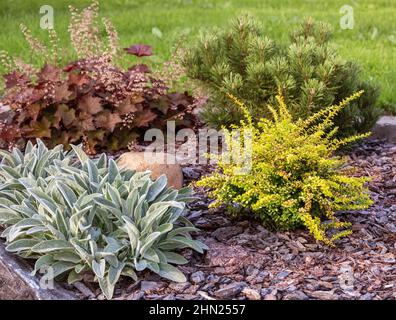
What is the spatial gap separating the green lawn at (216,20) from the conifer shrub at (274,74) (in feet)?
3.76

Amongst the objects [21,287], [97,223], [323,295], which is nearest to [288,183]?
[323,295]

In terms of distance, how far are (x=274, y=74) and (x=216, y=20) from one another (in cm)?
497

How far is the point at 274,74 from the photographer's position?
16.8ft

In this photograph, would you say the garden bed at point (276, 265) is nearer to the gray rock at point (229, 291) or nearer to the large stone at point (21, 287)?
the gray rock at point (229, 291)

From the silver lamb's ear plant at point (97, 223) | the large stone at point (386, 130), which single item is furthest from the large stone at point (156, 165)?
the large stone at point (386, 130)

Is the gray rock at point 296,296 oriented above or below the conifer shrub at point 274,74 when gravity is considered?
below

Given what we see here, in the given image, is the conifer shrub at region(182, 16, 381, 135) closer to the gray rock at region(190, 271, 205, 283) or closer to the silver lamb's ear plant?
the silver lamb's ear plant

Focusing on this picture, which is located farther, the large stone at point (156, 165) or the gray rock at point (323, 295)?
the large stone at point (156, 165)

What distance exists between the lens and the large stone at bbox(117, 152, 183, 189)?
463 cm

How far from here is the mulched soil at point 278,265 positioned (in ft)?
12.0

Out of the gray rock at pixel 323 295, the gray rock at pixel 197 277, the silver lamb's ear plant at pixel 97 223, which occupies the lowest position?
the gray rock at pixel 323 295
